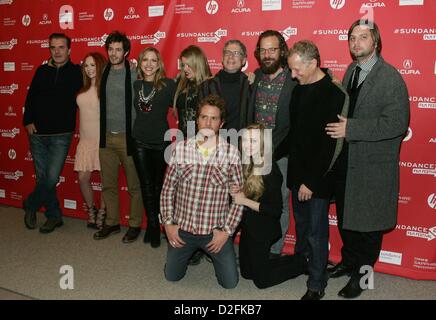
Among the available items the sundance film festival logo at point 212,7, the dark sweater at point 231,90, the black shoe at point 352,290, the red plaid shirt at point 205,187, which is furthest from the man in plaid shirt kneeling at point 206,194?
the sundance film festival logo at point 212,7

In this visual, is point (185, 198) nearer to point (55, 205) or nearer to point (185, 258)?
point (185, 258)

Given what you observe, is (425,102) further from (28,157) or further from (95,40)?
(28,157)

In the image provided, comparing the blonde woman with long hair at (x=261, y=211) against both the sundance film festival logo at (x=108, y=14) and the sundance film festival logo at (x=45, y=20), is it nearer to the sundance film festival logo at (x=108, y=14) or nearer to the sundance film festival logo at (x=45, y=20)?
the sundance film festival logo at (x=108, y=14)

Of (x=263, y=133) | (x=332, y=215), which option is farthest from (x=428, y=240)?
(x=263, y=133)

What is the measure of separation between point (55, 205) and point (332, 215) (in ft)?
8.79

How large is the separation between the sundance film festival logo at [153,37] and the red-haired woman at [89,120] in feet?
1.52

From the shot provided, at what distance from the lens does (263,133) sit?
2.72m

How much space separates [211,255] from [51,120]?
213 cm

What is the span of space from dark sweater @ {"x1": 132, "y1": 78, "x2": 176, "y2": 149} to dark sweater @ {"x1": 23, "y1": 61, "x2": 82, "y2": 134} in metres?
0.88

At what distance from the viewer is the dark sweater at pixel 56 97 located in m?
3.95

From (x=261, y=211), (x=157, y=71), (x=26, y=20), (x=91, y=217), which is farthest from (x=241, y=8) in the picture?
(x=26, y=20)

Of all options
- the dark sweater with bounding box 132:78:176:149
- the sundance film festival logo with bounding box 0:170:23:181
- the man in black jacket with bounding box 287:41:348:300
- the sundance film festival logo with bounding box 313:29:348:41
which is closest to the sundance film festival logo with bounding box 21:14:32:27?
the sundance film festival logo with bounding box 0:170:23:181

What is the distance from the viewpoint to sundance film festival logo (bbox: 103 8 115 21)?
4156mm

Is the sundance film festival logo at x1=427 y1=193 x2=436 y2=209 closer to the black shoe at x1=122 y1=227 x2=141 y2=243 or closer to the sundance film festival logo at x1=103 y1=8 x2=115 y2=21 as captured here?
the black shoe at x1=122 y1=227 x2=141 y2=243
